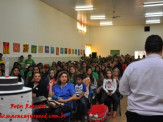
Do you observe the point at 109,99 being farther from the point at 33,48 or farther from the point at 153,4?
the point at 153,4

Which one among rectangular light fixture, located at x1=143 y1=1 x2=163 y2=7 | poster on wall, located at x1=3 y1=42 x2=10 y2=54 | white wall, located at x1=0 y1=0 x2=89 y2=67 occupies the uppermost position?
rectangular light fixture, located at x1=143 y1=1 x2=163 y2=7

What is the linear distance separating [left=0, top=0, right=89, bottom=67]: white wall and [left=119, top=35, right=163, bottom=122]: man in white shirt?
5.73 meters

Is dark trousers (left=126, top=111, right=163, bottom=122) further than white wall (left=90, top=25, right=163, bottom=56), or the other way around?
white wall (left=90, top=25, right=163, bottom=56)

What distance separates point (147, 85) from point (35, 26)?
7412mm

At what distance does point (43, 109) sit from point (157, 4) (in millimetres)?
7694

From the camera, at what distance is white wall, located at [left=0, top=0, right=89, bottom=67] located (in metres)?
6.46

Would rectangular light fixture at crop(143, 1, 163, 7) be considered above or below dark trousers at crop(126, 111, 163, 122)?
above

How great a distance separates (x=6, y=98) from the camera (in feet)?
4.85

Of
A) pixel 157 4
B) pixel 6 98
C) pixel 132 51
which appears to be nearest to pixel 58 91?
pixel 6 98

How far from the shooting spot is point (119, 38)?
51.1 ft

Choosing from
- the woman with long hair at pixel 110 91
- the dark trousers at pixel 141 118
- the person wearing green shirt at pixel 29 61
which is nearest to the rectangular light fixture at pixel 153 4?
the woman with long hair at pixel 110 91

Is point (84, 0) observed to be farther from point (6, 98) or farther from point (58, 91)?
point (6, 98)

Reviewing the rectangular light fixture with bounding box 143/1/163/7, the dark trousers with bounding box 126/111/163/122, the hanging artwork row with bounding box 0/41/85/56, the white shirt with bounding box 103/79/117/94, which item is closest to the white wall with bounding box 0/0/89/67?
the hanging artwork row with bounding box 0/41/85/56

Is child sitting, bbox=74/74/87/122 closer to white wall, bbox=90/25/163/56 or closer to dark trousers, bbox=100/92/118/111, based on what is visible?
dark trousers, bbox=100/92/118/111
